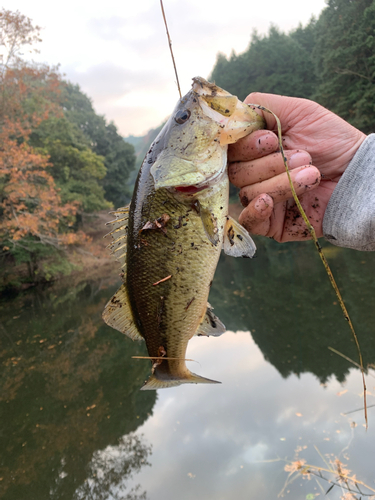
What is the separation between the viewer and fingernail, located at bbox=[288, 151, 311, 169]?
2.04 metres

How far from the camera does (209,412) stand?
579cm

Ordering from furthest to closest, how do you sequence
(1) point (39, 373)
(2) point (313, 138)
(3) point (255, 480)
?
1. (1) point (39, 373)
2. (3) point (255, 480)
3. (2) point (313, 138)

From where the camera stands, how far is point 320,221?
96.9 inches

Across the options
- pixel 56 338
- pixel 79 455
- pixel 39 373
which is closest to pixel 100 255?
pixel 56 338

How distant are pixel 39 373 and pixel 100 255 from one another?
13.2m

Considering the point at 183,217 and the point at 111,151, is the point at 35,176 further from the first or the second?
the point at 111,151

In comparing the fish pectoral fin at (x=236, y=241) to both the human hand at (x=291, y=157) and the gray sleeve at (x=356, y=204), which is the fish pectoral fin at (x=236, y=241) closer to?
the human hand at (x=291, y=157)

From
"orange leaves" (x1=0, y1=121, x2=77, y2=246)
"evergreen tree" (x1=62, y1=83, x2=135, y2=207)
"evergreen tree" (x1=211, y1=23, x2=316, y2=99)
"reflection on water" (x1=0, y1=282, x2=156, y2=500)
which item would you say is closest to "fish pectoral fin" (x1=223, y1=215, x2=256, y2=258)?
"reflection on water" (x1=0, y1=282, x2=156, y2=500)

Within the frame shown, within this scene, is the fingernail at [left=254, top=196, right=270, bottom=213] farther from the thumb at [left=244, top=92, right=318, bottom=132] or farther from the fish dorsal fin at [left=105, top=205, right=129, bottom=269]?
the fish dorsal fin at [left=105, top=205, right=129, bottom=269]

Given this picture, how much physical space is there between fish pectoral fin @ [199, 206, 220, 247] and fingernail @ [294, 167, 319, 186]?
566mm

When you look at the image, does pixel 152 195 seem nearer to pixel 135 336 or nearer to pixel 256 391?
pixel 135 336

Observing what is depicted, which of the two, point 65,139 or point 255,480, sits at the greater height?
point 65,139

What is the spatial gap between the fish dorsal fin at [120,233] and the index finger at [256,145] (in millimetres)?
821

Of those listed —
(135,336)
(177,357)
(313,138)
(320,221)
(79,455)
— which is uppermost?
(313,138)
